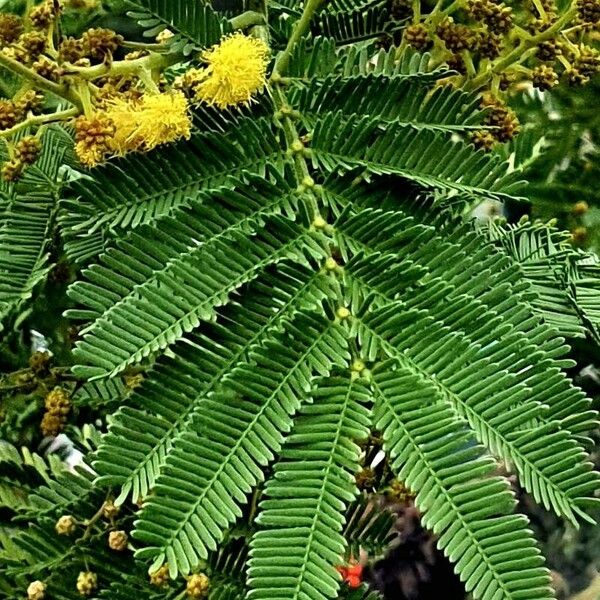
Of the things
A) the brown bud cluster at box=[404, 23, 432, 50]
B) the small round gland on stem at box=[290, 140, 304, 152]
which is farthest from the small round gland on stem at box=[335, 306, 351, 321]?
the brown bud cluster at box=[404, 23, 432, 50]

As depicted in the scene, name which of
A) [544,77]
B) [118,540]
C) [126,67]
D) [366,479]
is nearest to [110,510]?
[118,540]

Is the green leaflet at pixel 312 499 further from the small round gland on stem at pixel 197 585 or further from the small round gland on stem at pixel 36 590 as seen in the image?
the small round gland on stem at pixel 36 590

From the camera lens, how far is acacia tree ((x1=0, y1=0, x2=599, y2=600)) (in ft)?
1.23

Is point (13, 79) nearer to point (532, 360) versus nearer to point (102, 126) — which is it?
point (102, 126)

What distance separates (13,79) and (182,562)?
0.55 m

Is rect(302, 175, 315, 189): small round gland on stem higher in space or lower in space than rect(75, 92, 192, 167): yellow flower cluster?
lower

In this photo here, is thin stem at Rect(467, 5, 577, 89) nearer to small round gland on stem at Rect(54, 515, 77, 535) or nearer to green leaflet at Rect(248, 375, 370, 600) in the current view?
green leaflet at Rect(248, 375, 370, 600)

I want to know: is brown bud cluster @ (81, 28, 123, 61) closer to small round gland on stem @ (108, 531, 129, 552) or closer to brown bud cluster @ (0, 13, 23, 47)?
brown bud cluster @ (0, 13, 23, 47)

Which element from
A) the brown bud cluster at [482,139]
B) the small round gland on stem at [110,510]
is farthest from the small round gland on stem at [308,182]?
the small round gland on stem at [110,510]

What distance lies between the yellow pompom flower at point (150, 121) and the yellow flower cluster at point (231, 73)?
15 mm

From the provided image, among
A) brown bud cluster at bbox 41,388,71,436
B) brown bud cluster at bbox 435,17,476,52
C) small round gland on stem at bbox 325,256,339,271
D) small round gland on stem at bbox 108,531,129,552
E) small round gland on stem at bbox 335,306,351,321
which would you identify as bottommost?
small round gland on stem at bbox 108,531,129,552

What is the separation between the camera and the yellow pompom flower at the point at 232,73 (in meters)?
0.45

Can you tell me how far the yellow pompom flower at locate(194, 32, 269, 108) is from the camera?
1.46ft

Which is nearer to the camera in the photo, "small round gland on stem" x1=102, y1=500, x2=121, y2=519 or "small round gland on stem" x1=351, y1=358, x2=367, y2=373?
"small round gland on stem" x1=351, y1=358, x2=367, y2=373
